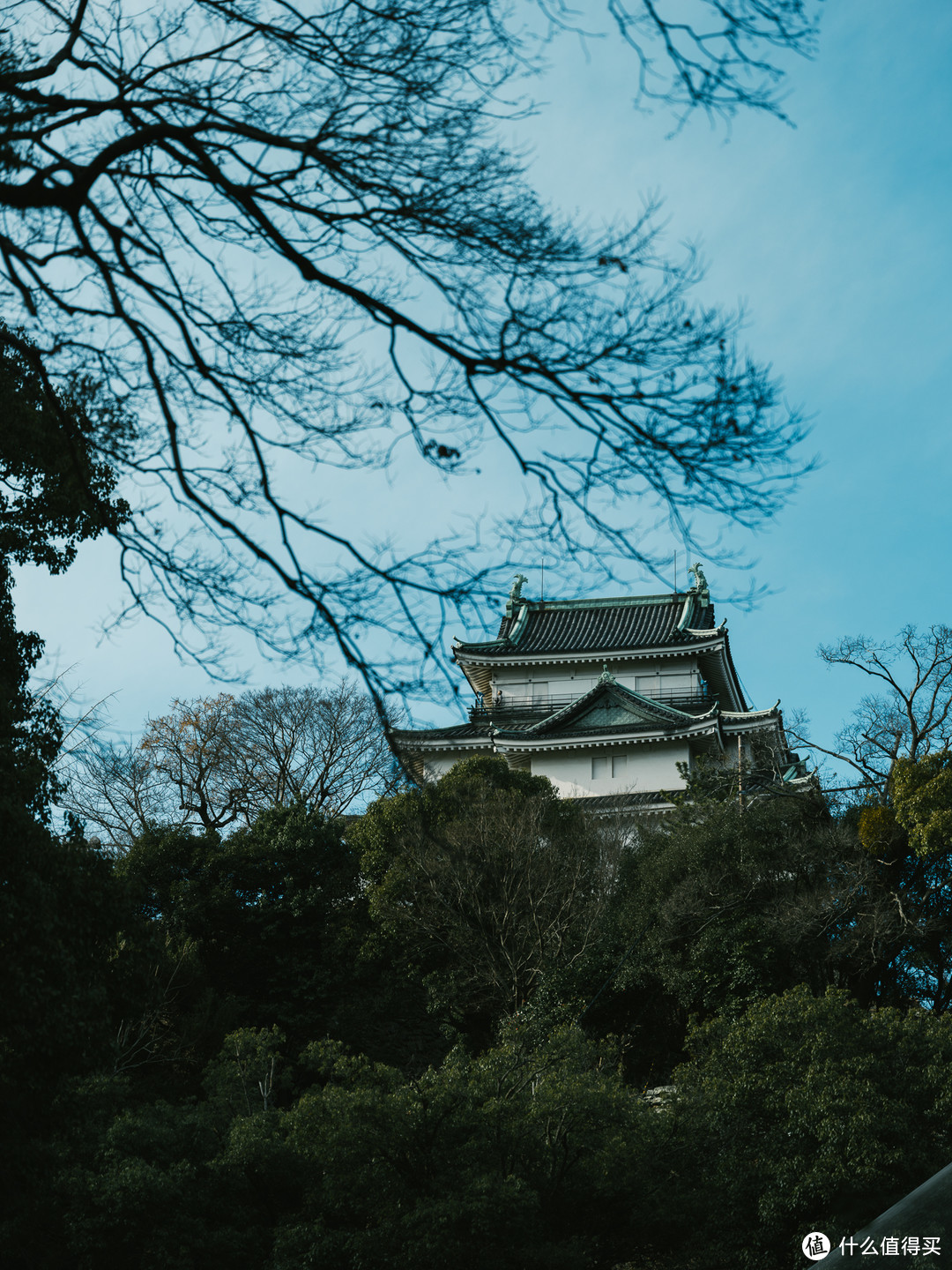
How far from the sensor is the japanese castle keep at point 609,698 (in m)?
24.3

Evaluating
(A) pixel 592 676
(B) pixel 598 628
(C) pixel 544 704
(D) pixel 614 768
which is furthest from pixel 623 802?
(B) pixel 598 628

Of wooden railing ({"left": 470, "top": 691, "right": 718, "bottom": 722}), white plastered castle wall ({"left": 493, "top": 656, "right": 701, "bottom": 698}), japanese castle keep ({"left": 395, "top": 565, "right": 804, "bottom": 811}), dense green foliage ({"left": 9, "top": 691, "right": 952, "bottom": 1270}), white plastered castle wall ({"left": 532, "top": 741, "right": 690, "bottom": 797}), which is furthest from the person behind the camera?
white plastered castle wall ({"left": 493, "top": 656, "right": 701, "bottom": 698})

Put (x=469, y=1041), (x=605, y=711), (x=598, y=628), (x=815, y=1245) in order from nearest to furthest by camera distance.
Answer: (x=815, y=1245) → (x=469, y=1041) → (x=605, y=711) → (x=598, y=628)

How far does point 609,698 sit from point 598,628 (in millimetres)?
3870

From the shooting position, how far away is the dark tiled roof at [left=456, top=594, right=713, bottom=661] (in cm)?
2748

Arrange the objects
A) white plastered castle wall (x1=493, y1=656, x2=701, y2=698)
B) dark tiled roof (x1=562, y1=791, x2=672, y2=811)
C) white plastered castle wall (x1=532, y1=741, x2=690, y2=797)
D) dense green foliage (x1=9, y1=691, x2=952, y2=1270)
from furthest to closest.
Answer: white plastered castle wall (x1=493, y1=656, x2=701, y2=698) → white plastered castle wall (x1=532, y1=741, x2=690, y2=797) → dark tiled roof (x1=562, y1=791, x2=672, y2=811) → dense green foliage (x1=9, y1=691, x2=952, y2=1270)

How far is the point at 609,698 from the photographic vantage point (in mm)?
25359

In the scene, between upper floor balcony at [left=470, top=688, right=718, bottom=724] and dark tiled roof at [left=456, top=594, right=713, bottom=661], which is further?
dark tiled roof at [left=456, top=594, right=713, bottom=661]

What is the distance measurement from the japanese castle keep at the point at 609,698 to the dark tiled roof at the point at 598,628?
0.04 metres

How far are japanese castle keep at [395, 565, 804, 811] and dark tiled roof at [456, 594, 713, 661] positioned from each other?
35mm

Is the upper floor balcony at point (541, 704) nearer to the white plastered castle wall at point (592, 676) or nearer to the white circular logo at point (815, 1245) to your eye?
the white plastered castle wall at point (592, 676)

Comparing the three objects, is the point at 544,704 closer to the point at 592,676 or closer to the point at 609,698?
the point at 592,676

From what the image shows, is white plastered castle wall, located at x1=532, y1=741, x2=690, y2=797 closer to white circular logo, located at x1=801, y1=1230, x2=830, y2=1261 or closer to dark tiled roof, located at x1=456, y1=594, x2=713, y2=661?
dark tiled roof, located at x1=456, y1=594, x2=713, y2=661

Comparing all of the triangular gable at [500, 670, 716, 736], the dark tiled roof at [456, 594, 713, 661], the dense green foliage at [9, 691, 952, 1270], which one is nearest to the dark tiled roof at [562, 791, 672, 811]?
the triangular gable at [500, 670, 716, 736]
